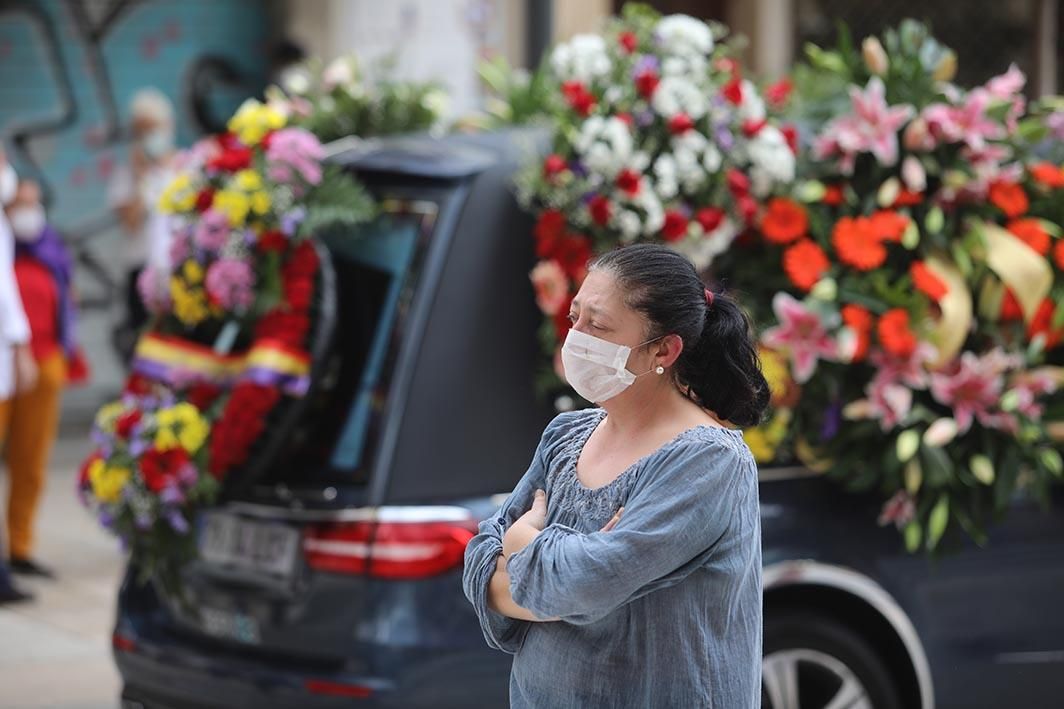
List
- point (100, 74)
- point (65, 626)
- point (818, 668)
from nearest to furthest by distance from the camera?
point (818, 668)
point (65, 626)
point (100, 74)

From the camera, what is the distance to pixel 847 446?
4746mm

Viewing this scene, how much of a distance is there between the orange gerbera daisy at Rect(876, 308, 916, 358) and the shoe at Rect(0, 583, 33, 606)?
4.52 metres

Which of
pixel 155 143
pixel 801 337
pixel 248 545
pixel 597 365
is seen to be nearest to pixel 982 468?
pixel 801 337

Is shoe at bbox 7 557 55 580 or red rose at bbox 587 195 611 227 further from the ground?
red rose at bbox 587 195 611 227

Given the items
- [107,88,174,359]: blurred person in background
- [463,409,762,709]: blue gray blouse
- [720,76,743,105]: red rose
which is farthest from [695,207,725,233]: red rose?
[107,88,174,359]: blurred person in background

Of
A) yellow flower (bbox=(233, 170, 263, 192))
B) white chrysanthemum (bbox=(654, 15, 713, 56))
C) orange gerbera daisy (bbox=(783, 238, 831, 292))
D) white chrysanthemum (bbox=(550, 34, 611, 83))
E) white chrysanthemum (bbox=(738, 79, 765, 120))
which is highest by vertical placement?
white chrysanthemum (bbox=(654, 15, 713, 56))

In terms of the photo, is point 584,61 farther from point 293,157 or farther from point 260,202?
point 260,202

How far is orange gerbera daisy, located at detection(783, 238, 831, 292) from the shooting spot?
4.66 meters

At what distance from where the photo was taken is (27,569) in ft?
26.9

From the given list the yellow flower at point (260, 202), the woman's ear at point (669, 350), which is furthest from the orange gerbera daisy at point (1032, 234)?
the woman's ear at point (669, 350)

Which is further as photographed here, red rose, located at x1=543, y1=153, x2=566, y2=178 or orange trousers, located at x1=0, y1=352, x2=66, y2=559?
orange trousers, located at x1=0, y1=352, x2=66, y2=559

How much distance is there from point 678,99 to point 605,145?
288mm

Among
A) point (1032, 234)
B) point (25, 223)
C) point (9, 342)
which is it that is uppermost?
point (1032, 234)

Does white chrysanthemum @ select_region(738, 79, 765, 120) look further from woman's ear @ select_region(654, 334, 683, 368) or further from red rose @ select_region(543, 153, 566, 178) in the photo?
woman's ear @ select_region(654, 334, 683, 368)
